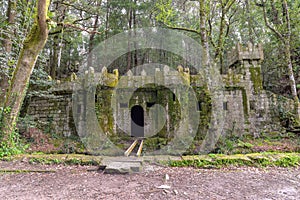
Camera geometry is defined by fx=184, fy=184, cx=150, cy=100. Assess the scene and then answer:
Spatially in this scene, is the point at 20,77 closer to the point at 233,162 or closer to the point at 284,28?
the point at 233,162

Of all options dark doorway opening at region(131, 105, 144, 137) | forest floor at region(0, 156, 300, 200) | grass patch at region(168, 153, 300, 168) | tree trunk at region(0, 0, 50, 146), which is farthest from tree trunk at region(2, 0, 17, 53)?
grass patch at region(168, 153, 300, 168)

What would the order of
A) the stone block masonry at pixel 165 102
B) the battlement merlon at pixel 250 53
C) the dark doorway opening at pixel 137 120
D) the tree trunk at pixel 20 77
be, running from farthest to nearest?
the battlement merlon at pixel 250 53, the dark doorway opening at pixel 137 120, the stone block masonry at pixel 165 102, the tree trunk at pixel 20 77

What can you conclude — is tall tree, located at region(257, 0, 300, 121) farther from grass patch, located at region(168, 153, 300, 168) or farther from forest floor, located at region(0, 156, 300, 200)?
forest floor, located at region(0, 156, 300, 200)

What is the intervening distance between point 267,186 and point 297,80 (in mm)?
13485

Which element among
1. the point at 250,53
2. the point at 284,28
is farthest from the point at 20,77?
the point at 284,28

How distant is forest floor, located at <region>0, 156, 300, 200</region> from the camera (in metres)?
2.94

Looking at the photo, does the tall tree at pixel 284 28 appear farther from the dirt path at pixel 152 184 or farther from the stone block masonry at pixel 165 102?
the dirt path at pixel 152 184

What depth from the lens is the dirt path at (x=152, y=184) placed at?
293 cm

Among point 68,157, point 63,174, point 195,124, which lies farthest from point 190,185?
point 195,124

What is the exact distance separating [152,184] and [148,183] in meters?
0.09

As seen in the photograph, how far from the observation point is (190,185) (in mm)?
3340

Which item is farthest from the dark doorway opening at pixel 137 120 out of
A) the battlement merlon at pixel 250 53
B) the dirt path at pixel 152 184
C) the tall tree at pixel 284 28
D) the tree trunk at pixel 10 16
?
the tall tree at pixel 284 28

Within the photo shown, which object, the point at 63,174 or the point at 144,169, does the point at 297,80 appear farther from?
the point at 63,174

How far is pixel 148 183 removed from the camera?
342 centimetres
